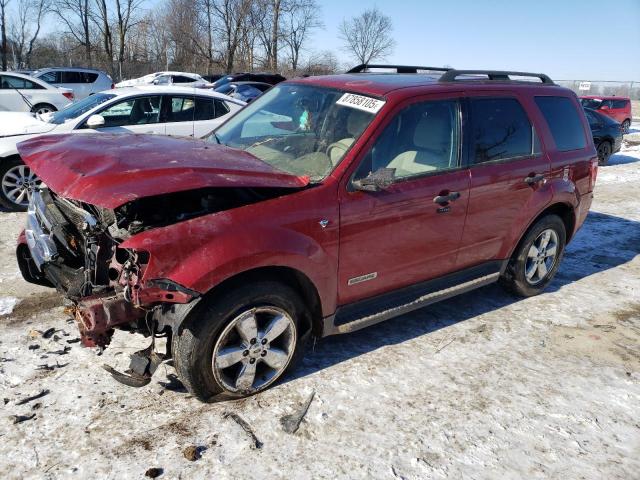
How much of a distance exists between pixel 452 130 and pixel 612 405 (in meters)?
2.21

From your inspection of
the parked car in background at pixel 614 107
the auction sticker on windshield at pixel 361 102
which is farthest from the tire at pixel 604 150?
the auction sticker on windshield at pixel 361 102

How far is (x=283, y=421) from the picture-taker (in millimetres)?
3018

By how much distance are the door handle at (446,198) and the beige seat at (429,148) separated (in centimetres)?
21

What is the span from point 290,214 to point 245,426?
49.9 inches

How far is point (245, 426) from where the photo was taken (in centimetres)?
296

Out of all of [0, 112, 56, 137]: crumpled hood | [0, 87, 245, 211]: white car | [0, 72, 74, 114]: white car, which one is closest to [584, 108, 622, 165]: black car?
[0, 87, 245, 211]: white car

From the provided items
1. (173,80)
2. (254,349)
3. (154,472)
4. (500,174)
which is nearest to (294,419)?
(254,349)

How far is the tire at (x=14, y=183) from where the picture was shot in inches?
254

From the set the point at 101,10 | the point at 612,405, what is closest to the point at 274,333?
the point at 612,405

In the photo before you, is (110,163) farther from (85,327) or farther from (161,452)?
(161,452)

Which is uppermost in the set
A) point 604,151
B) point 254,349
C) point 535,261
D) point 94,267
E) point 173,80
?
point 173,80

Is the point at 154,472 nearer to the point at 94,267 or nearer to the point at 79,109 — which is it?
the point at 94,267

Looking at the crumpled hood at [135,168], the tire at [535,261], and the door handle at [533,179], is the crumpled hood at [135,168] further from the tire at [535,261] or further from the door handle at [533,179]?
the tire at [535,261]

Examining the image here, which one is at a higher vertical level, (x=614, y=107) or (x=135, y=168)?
(x=614, y=107)
